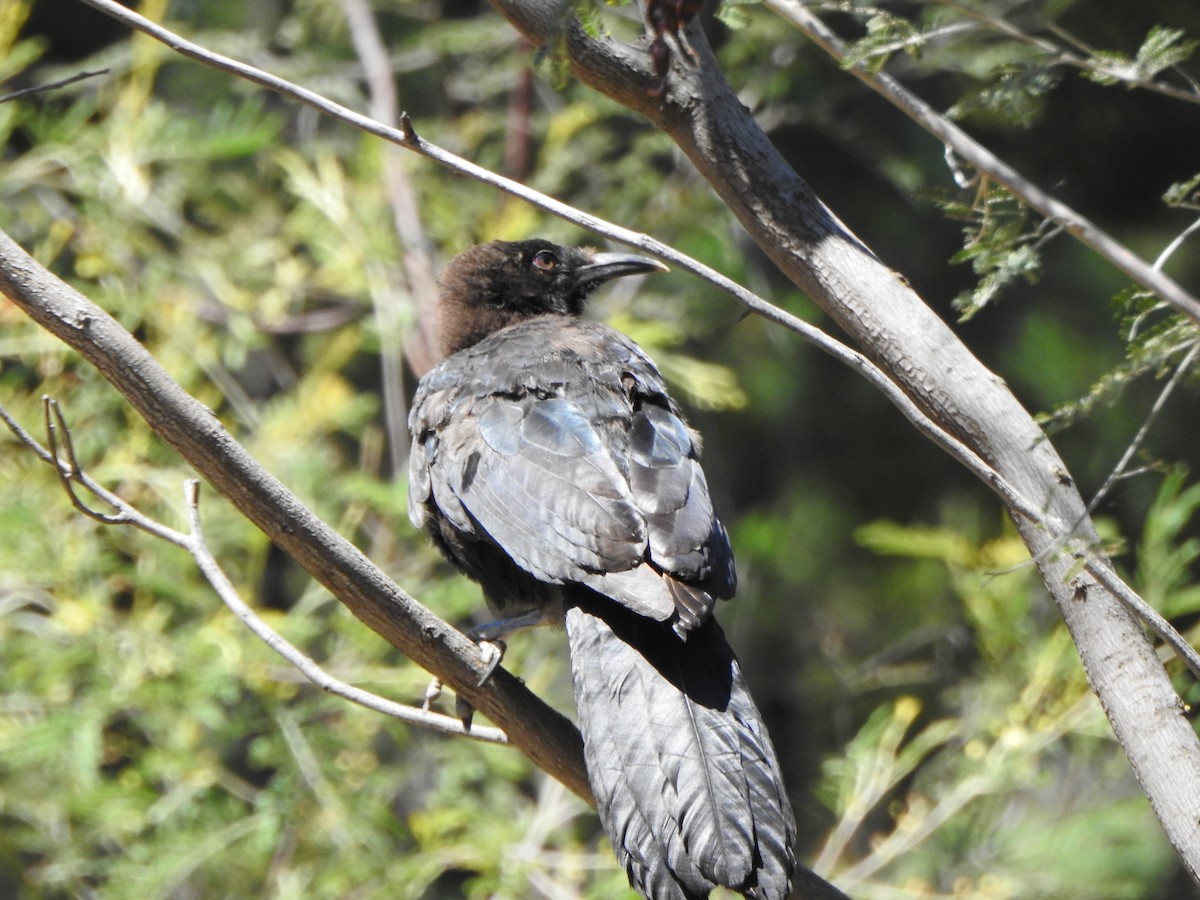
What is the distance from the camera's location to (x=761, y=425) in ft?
24.3

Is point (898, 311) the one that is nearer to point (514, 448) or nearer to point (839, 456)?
point (514, 448)

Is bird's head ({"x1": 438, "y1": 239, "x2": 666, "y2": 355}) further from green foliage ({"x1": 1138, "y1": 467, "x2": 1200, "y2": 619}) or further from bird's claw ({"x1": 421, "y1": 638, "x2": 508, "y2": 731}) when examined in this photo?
green foliage ({"x1": 1138, "y1": 467, "x2": 1200, "y2": 619})

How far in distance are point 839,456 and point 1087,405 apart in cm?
506

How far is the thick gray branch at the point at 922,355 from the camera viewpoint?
2.37 meters

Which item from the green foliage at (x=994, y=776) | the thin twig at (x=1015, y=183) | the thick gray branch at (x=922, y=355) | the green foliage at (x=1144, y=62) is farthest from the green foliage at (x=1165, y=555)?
the thin twig at (x=1015, y=183)

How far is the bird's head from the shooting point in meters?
4.93

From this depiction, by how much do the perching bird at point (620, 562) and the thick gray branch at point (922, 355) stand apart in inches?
27.3

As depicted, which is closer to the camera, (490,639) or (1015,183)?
(1015,183)

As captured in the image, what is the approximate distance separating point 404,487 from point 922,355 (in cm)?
340

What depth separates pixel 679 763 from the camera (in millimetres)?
2660

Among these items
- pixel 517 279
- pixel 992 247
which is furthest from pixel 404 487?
pixel 992 247

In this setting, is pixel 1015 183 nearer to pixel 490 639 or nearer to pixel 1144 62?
pixel 1144 62

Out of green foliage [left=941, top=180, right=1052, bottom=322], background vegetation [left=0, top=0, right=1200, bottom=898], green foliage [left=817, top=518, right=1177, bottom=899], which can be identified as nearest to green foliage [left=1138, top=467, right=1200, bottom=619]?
background vegetation [left=0, top=0, right=1200, bottom=898]

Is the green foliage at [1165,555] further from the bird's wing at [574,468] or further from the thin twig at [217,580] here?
the thin twig at [217,580]
